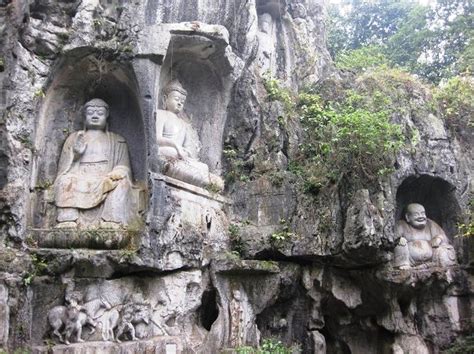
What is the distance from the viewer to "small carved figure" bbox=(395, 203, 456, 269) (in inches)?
436

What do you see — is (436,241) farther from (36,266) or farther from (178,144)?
(36,266)

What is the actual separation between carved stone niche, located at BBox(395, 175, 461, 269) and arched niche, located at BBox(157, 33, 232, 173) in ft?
13.4

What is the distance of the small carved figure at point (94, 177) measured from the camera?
29.9 ft

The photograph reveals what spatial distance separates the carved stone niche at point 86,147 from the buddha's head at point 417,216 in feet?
18.8

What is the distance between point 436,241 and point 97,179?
22.7 feet

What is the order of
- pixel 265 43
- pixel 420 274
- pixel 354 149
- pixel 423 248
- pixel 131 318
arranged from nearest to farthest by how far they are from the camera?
pixel 131 318 → pixel 354 149 → pixel 420 274 → pixel 423 248 → pixel 265 43

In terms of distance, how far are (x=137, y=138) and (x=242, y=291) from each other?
342 cm

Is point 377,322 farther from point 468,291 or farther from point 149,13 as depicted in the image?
point 149,13

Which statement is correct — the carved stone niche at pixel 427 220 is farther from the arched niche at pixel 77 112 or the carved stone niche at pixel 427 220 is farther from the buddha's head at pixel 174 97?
the arched niche at pixel 77 112

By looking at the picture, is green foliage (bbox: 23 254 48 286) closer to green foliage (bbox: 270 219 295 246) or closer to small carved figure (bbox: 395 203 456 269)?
green foliage (bbox: 270 219 295 246)

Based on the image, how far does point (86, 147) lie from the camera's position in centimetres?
977

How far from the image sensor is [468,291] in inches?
426

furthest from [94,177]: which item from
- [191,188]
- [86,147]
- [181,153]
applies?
[191,188]

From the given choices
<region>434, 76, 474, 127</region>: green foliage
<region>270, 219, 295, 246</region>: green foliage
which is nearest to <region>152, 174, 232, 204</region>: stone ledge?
<region>270, 219, 295, 246</region>: green foliage
